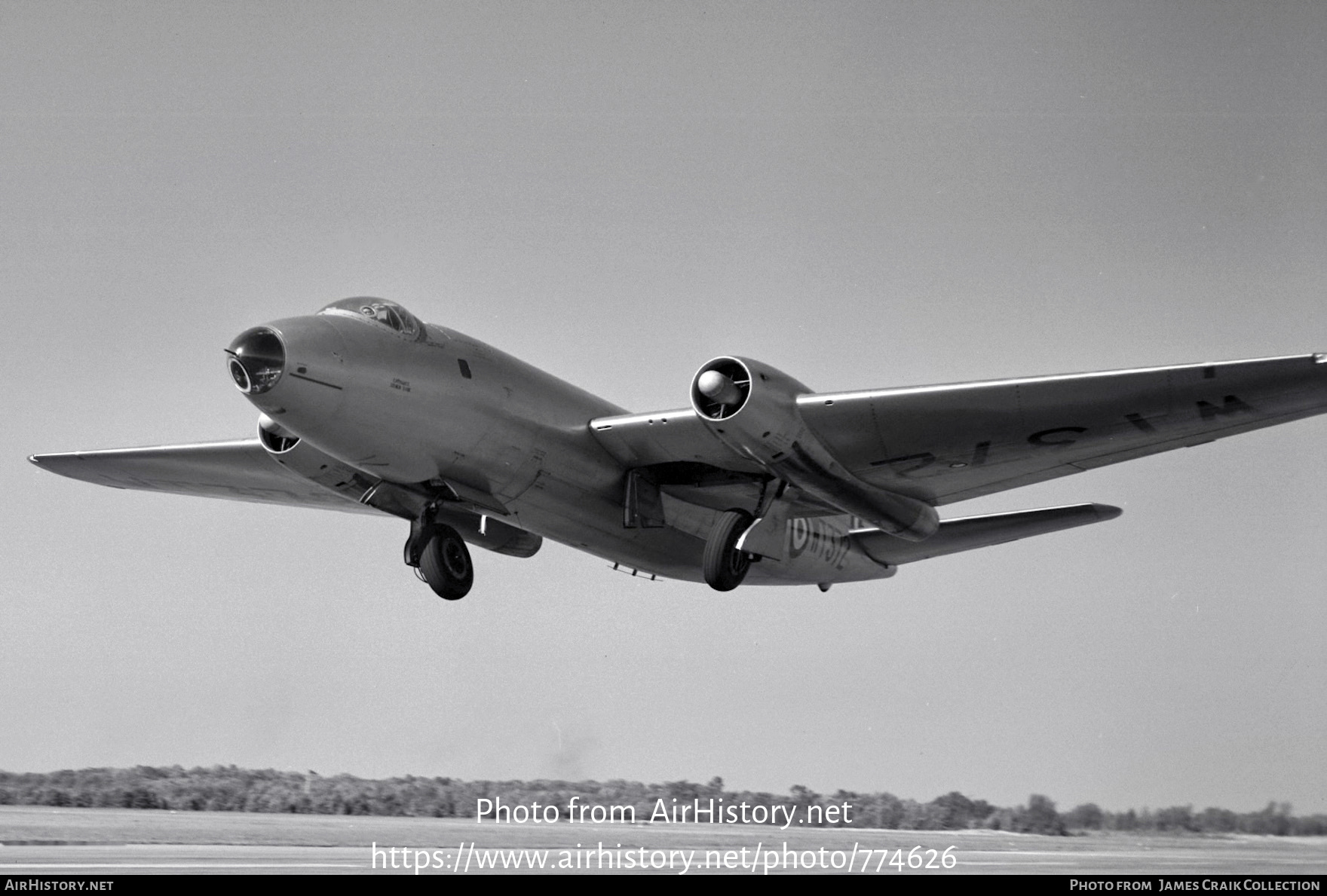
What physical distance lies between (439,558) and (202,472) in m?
6.23

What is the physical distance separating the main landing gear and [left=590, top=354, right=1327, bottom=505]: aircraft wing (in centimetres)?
245

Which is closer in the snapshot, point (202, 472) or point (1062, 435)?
point (1062, 435)

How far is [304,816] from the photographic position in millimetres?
19109

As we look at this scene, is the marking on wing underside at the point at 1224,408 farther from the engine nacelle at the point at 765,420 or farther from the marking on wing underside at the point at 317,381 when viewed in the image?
the marking on wing underside at the point at 317,381

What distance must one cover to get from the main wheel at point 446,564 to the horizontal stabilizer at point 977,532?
22.6 feet

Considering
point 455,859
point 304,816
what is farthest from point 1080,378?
point 304,816

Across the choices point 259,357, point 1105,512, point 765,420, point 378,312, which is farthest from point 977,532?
point 259,357

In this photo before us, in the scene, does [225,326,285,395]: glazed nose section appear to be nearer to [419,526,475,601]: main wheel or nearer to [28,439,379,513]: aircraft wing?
[419,526,475,601]: main wheel

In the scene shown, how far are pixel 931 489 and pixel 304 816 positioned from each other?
10755 millimetres

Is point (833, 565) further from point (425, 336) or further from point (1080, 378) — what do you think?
point (425, 336)

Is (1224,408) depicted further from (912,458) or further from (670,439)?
(670,439)

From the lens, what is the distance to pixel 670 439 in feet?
52.0
